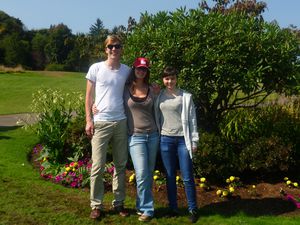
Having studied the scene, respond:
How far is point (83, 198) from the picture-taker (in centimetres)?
626

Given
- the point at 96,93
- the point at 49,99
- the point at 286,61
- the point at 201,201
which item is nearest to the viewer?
the point at 96,93

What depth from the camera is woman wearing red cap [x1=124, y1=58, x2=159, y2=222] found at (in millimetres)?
5152

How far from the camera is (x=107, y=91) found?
5.10 m

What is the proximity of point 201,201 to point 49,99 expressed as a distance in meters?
4.04

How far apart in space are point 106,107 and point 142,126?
48 centimetres

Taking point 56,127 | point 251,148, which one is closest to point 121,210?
point 251,148

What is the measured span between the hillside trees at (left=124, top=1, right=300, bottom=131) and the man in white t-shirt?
1.50 m

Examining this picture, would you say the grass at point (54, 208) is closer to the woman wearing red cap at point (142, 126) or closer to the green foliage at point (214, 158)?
the woman wearing red cap at point (142, 126)

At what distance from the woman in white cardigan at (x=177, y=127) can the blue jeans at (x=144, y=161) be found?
171 millimetres

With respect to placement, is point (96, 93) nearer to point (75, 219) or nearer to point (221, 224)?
point (75, 219)

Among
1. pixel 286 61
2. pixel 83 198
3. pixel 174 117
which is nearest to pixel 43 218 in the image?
pixel 83 198

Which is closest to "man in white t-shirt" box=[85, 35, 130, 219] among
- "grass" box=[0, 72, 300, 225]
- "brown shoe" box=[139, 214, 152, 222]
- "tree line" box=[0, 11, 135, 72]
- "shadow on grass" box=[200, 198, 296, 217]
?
"grass" box=[0, 72, 300, 225]

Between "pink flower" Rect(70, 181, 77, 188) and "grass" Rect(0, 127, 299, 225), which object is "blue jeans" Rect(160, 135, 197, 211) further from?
"pink flower" Rect(70, 181, 77, 188)

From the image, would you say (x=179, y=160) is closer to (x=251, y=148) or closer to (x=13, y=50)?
(x=251, y=148)
